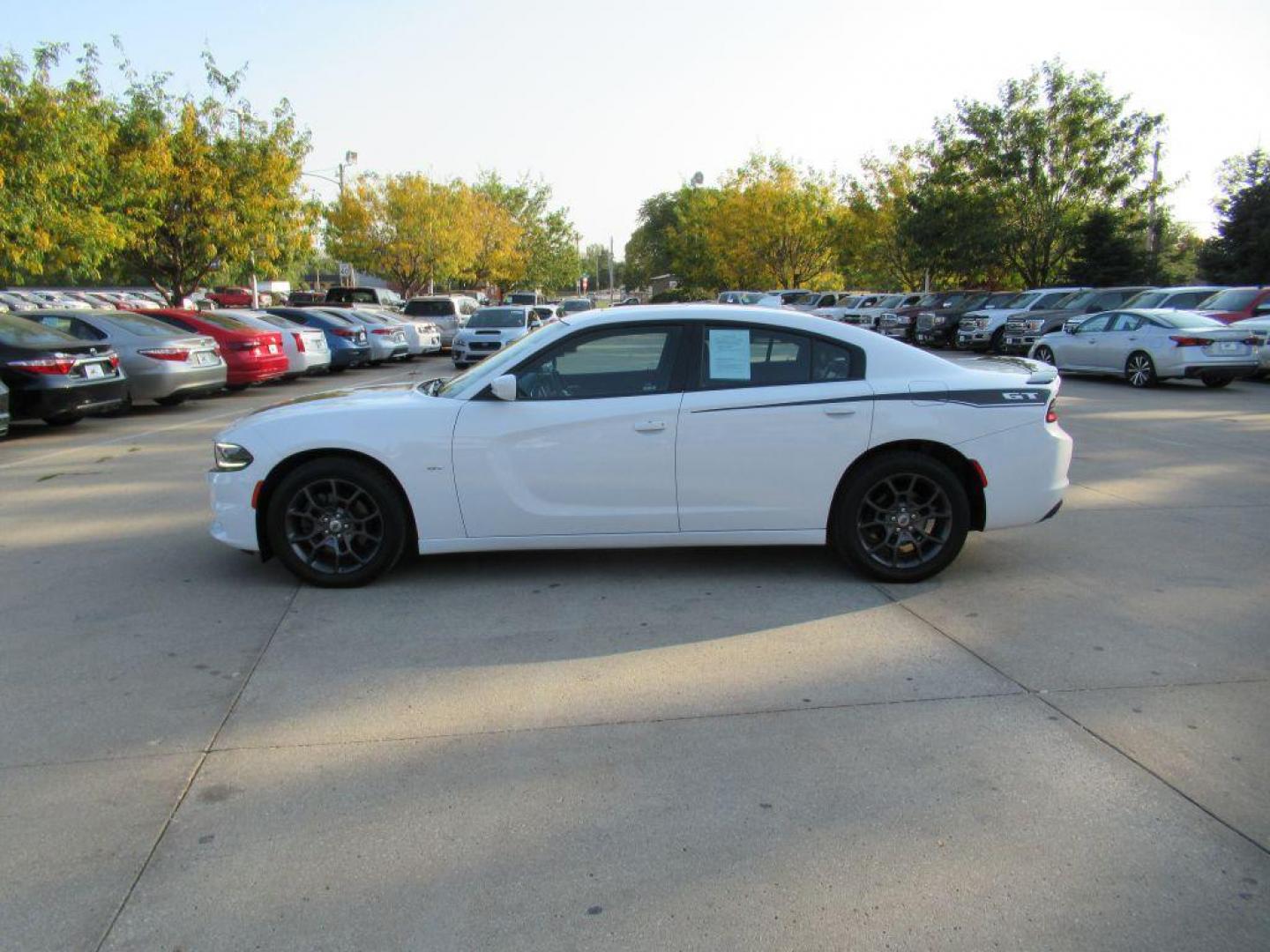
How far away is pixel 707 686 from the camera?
424cm

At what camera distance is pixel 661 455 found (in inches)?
216

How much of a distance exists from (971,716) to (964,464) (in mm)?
2106

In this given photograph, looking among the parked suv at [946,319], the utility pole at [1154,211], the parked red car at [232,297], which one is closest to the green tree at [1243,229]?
the utility pole at [1154,211]

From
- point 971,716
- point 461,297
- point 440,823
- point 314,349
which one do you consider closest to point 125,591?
point 440,823

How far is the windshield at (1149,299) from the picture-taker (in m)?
21.4

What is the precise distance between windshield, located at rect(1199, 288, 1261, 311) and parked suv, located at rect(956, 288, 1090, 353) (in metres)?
5.11

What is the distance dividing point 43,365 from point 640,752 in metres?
10.9

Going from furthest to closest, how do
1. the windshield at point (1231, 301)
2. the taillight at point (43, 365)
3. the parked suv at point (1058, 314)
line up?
1. the parked suv at point (1058, 314)
2. the windshield at point (1231, 301)
3. the taillight at point (43, 365)

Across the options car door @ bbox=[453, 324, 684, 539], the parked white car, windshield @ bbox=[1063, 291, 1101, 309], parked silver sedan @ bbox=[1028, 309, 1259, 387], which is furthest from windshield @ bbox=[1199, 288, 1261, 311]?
car door @ bbox=[453, 324, 684, 539]

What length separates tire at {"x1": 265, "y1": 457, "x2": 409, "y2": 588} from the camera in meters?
5.55

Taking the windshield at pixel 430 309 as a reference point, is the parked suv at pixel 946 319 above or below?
below

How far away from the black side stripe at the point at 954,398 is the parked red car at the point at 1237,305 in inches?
658

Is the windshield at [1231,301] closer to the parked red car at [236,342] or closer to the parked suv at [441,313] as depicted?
the parked red car at [236,342]

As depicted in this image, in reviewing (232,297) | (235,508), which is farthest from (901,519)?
(232,297)
